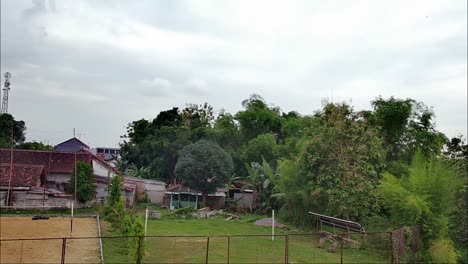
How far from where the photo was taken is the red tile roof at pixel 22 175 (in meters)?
30.6

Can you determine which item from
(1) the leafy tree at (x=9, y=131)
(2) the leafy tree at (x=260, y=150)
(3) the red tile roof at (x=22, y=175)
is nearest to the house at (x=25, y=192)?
(3) the red tile roof at (x=22, y=175)

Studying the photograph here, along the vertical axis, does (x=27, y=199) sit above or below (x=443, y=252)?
below

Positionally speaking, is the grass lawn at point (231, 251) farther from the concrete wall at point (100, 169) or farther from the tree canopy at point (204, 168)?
the concrete wall at point (100, 169)

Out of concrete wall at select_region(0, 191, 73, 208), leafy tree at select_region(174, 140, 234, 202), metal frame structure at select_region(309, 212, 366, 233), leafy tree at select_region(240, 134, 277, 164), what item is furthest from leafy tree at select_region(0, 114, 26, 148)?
metal frame structure at select_region(309, 212, 366, 233)

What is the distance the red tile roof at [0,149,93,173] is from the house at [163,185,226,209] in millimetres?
7613

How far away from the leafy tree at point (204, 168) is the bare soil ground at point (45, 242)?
10.2 m

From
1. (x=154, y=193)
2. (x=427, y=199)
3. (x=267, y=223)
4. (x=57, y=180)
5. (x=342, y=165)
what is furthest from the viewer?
(x=154, y=193)

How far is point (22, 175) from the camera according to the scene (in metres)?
31.7

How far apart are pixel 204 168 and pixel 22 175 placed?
13.7 metres

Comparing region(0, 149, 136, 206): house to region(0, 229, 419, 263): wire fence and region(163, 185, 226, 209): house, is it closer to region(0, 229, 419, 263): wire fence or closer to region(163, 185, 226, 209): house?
region(163, 185, 226, 209): house

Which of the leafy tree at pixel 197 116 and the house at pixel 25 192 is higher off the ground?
the leafy tree at pixel 197 116

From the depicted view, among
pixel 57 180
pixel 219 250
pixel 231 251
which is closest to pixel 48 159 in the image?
pixel 57 180

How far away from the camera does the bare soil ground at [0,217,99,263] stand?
14414mm

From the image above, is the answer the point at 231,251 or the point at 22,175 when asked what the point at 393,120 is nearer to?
the point at 231,251
